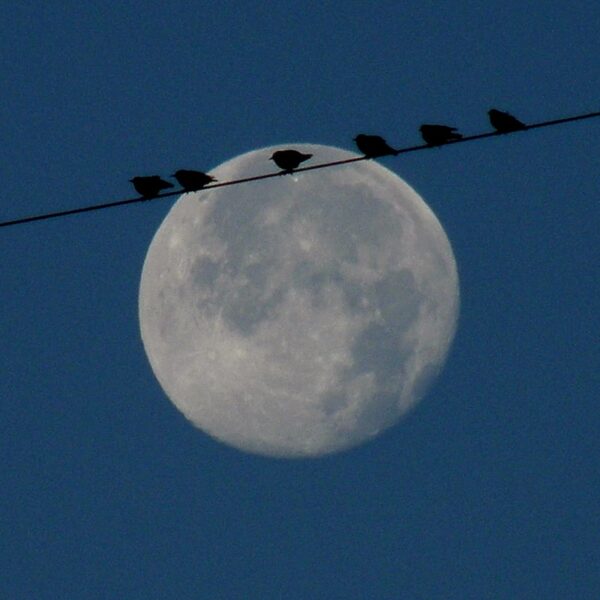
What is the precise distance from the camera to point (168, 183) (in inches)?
1064

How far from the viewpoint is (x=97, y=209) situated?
797 inches

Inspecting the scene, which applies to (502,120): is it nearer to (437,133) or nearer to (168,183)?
(437,133)

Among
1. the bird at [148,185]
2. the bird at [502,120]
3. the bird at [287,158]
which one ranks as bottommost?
the bird at [502,120]

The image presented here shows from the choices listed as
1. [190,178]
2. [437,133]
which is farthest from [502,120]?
[190,178]

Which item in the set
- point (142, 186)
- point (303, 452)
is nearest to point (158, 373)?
point (303, 452)

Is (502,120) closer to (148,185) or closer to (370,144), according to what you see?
(370,144)

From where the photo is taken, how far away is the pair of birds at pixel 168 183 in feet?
86.6

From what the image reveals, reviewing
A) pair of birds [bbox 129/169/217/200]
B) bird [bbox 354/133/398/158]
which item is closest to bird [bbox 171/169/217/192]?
pair of birds [bbox 129/169/217/200]

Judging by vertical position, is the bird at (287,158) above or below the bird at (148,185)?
below

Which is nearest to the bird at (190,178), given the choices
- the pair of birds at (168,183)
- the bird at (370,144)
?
the pair of birds at (168,183)

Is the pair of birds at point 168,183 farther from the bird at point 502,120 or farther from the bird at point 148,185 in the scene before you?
the bird at point 502,120

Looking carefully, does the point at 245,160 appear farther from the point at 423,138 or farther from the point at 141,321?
the point at 423,138

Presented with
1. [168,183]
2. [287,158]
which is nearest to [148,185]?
[168,183]

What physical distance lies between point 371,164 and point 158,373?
8114mm
